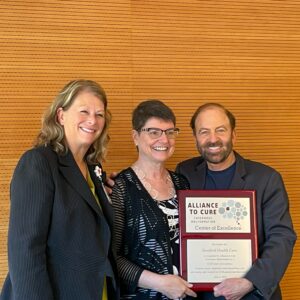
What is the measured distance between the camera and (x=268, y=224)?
1992 mm

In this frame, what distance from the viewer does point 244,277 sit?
1875mm

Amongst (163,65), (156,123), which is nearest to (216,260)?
(156,123)

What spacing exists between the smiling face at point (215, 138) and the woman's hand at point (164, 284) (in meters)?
0.62

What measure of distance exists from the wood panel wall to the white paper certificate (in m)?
0.90

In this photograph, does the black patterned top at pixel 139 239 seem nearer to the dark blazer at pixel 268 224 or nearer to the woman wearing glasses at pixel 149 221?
the woman wearing glasses at pixel 149 221

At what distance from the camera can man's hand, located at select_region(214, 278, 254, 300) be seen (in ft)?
6.05

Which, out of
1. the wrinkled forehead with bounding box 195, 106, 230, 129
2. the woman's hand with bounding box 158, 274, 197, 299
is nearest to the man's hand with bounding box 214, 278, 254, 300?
the woman's hand with bounding box 158, 274, 197, 299

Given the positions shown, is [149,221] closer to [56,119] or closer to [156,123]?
[156,123]

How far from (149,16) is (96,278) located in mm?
1700

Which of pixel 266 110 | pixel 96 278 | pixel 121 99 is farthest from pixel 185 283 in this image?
pixel 266 110

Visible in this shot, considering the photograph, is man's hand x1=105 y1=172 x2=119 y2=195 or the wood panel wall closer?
man's hand x1=105 y1=172 x2=119 y2=195

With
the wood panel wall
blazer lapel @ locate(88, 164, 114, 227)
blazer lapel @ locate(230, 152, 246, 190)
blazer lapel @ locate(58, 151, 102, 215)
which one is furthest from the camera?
the wood panel wall

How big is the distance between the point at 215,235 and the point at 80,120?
2.61 ft

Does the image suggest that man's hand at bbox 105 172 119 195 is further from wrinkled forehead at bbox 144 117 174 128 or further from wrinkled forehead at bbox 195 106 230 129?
wrinkled forehead at bbox 195 106 230 129
